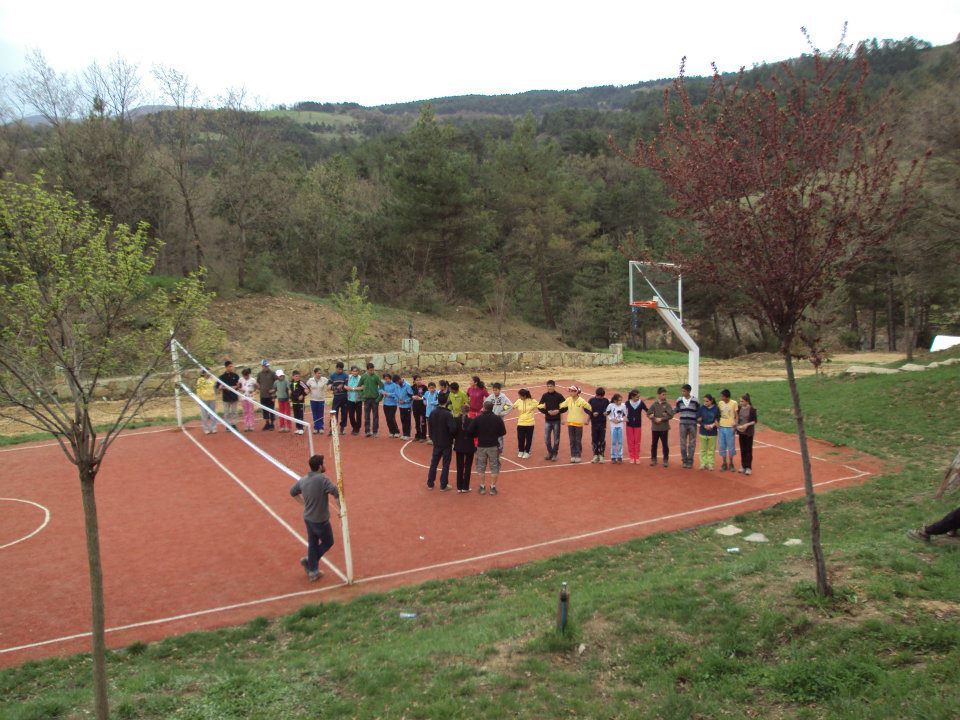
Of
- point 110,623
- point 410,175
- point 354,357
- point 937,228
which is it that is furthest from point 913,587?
point 410,175

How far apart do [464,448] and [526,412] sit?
116 inches

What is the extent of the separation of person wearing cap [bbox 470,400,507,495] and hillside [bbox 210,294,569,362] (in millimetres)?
16809

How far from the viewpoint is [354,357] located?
29.5m

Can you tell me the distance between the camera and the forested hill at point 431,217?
29.0 m

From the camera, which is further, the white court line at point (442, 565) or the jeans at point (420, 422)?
the jeans at point (420, 422)

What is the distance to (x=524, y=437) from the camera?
667 inches

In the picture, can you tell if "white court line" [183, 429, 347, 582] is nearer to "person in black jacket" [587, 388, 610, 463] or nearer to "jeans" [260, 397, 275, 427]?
"jeans" [260, 397, 275, 427]

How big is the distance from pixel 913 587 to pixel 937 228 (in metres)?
19.0

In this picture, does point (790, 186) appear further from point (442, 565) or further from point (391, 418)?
point (391, 418)

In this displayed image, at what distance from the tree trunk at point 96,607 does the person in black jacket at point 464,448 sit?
8.13 m

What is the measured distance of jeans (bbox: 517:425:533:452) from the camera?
55.3 feet

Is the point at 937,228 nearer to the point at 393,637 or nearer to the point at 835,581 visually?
the point at 835,581

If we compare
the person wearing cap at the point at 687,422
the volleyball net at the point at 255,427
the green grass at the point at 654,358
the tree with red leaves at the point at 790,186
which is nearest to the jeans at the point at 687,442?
the person wearing cap at the point at 687,422

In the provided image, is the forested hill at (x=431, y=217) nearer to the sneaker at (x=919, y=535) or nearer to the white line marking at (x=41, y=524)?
the white line marking at (x=41, y=524)
